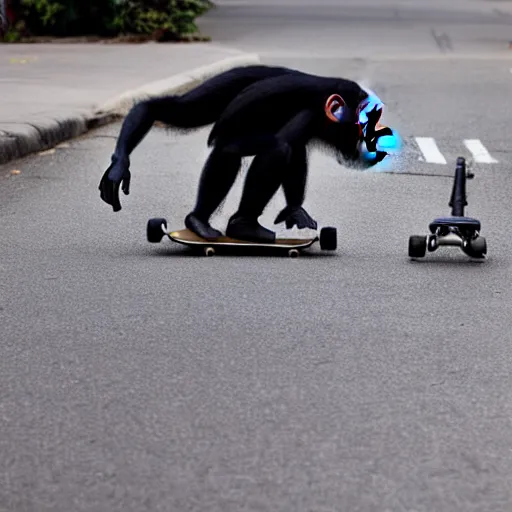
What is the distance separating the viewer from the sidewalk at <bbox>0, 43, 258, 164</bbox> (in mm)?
12812

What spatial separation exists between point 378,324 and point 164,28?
756 inches

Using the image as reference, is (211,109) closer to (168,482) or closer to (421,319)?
(421,319)

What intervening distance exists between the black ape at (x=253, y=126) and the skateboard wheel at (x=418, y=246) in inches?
17.7

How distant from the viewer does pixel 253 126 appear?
7.42m

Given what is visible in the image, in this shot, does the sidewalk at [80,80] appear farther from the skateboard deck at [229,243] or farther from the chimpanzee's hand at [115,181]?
the chimpanzee's hand at [115,181]

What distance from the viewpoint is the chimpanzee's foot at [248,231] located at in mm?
7457

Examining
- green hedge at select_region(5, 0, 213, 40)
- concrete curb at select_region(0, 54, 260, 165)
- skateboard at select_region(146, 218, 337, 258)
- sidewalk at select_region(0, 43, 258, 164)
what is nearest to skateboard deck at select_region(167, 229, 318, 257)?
skateboard at select_region(146, 218, 337, 258)

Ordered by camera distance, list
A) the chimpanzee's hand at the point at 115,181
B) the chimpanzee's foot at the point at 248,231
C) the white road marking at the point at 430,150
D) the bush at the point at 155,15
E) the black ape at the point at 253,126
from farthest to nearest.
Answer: the bush at the point at 155,15
the white road marking at the point at 430,150
the chimpanzee's foot at the point at 248,231
the black ape at the point at 253,126
the chimpanzee's hand at the point at 115,181

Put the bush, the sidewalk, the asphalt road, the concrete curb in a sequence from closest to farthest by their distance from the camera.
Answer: the asphalt road, the concrete curb, the sidewalk, the bush

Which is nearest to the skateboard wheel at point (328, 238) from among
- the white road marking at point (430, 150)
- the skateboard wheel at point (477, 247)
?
the skateboard wheel at point (477, 247)

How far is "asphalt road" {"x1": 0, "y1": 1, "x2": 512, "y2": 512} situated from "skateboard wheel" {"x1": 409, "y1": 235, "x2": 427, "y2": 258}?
65 mm

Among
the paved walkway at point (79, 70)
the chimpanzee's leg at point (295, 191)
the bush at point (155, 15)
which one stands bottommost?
the paved walkway at point (79, 70)

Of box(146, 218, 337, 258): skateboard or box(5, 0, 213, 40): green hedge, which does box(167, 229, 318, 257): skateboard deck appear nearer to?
box(146, 218, 337, 258): skateboard

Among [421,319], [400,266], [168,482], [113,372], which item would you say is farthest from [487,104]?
[168,482]
